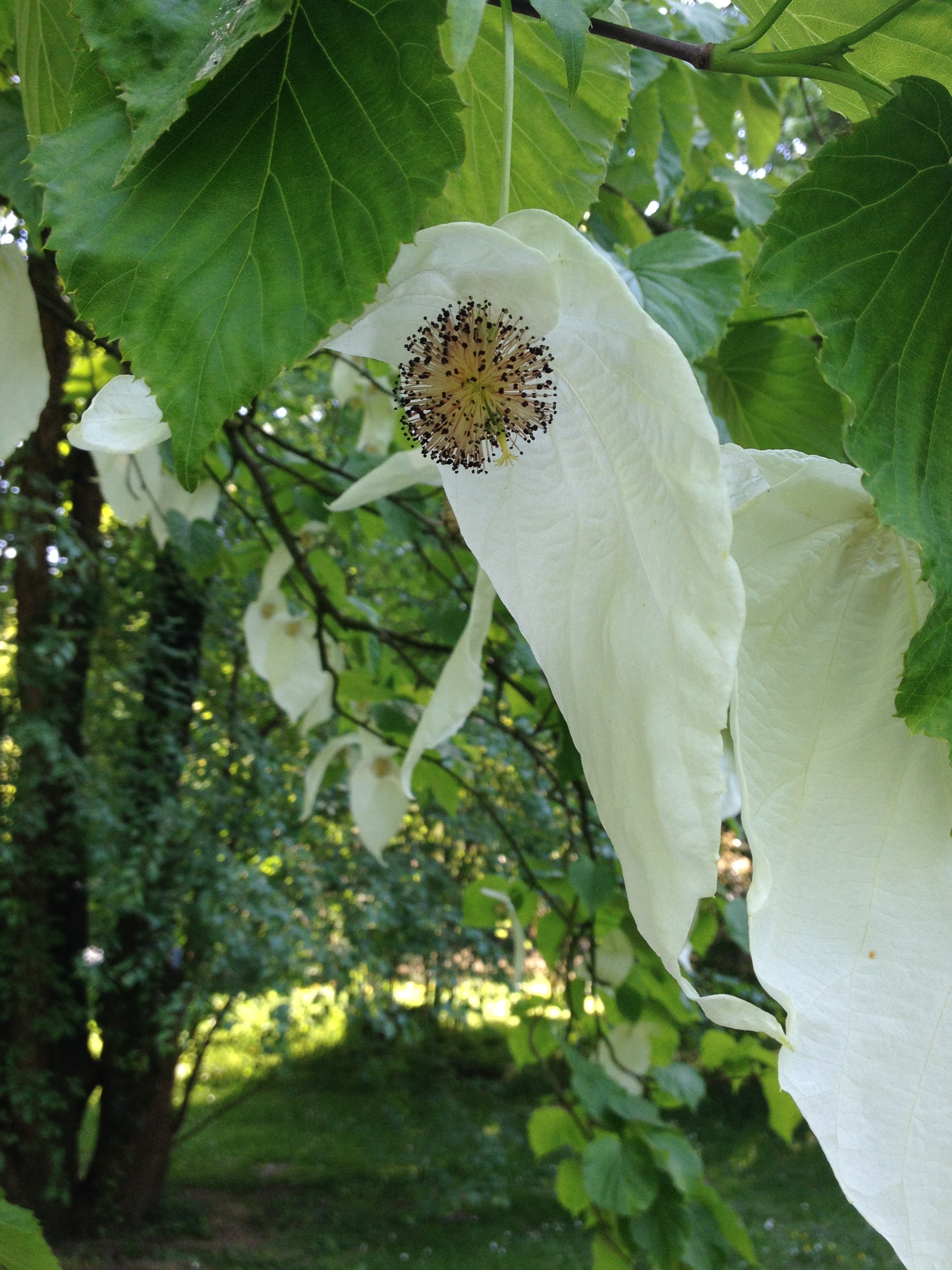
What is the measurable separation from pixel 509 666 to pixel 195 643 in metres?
1.52

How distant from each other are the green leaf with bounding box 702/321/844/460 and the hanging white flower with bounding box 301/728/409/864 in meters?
0.81

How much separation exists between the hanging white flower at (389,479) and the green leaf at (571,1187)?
1.29 m

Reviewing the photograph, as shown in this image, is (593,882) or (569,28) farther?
(593,882)

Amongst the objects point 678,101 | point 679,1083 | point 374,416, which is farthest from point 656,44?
point 679,1083

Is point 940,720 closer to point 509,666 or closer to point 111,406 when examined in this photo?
point 111,406

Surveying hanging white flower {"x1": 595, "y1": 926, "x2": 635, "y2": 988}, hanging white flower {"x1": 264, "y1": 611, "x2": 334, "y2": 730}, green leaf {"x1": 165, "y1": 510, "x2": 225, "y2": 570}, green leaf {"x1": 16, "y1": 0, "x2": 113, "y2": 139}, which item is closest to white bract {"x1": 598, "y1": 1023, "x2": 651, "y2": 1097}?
hanging white flower {"x1": 595, "y1": 926, "x2": 635, "y2": 988}

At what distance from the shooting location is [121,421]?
1.08ft

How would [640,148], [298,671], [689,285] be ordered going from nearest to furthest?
[689,285] → [640,148] → [298,671]

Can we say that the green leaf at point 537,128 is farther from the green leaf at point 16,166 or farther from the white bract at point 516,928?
the white bract at point 516,928

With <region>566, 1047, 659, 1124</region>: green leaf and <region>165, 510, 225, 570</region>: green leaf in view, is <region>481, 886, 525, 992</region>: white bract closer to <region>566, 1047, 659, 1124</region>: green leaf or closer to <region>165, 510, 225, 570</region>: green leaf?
<region>566, 1047, 659, 1124</region>: green leaf

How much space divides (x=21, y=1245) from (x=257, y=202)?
1.53 ft

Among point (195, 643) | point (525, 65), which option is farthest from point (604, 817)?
point (195, 643)

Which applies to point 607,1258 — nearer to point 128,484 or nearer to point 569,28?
point 128,484

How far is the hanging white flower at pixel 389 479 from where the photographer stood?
2.07 ft
